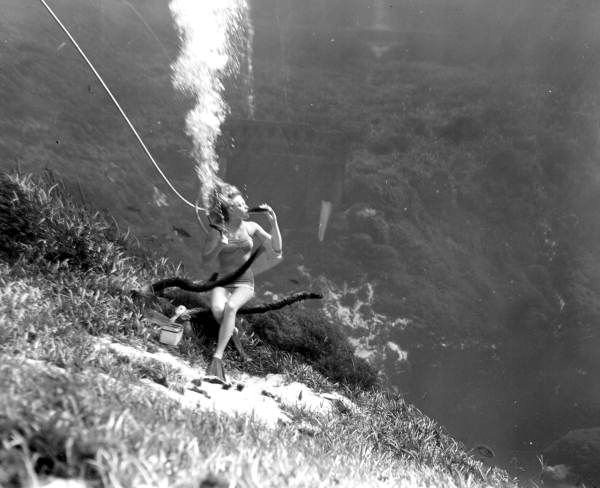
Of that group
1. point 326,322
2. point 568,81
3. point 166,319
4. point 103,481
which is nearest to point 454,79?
point 568,81

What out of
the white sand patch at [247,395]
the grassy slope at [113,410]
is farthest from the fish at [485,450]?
the white sand patch at [247,395]

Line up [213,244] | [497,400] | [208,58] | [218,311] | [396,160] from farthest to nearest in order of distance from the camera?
[208,58] < [396,160] < [497,400] < [218,311] < [213,244]

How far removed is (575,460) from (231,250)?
8.94 m

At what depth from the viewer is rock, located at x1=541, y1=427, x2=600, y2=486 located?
11.0 metres

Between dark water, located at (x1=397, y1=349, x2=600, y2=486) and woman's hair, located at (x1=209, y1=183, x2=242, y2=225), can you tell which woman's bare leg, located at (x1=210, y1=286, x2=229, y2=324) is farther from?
dark water, located at (x1=397, y1=349, x2=600, y2=486)

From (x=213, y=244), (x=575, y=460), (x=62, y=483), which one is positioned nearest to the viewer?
(x=62, y=483)

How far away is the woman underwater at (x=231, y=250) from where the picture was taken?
5727 millimetres

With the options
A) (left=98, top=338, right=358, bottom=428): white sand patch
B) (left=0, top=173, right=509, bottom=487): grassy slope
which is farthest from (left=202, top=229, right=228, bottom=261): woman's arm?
(left=98, top=338, right=358, bottom=428): white sand patch

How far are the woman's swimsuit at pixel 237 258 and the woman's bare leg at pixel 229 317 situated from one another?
10 centimetres

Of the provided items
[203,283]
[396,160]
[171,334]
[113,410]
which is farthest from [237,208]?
[396,160]

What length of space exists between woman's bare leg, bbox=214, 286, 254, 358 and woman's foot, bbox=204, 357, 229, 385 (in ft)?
0.27

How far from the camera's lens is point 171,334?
18.4ft

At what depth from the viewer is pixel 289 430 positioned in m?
3.84

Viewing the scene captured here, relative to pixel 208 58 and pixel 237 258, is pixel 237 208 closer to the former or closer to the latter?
pixel 237 258
